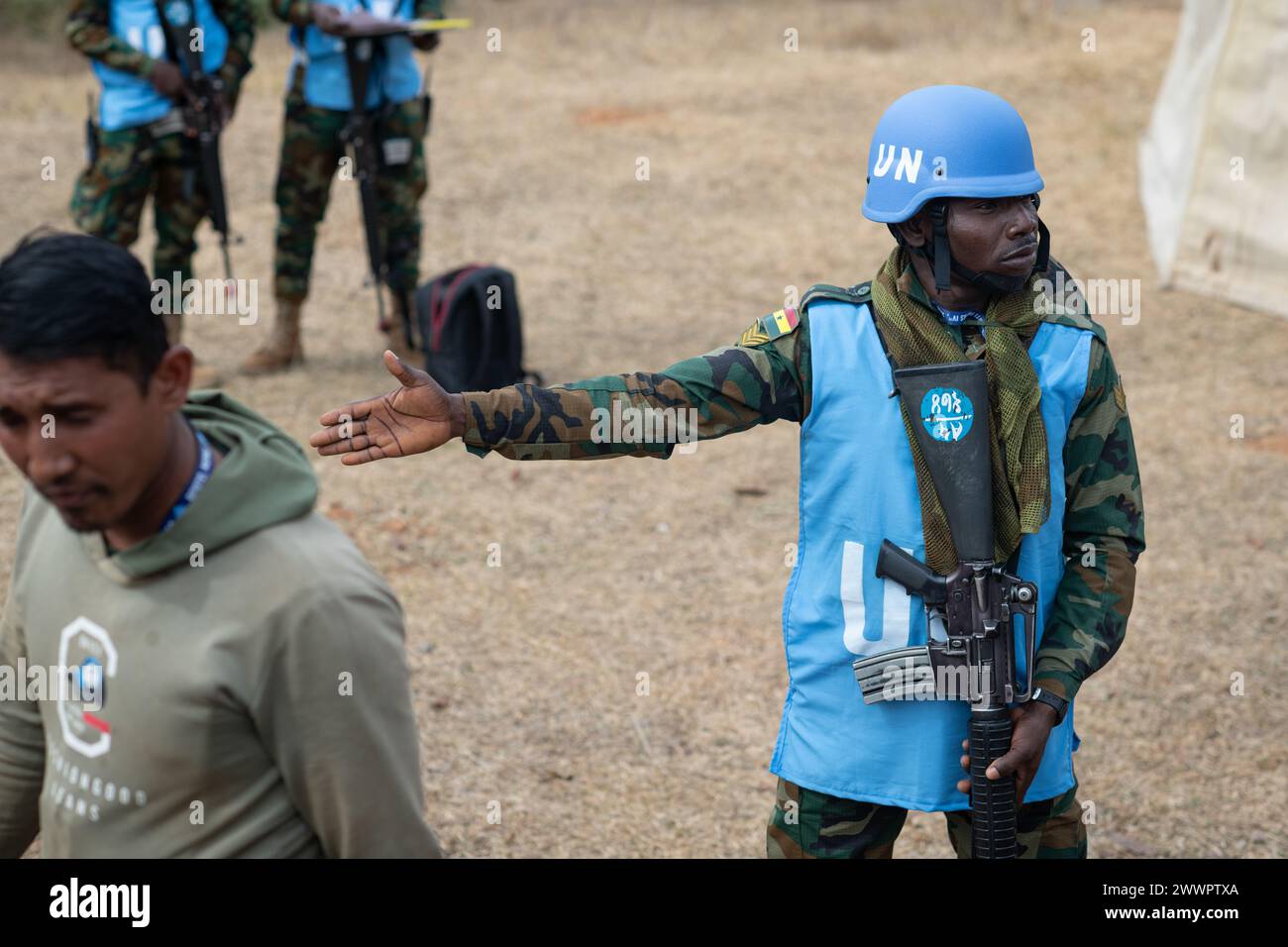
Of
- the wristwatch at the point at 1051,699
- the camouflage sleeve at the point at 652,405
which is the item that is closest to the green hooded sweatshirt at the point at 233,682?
the camouflage sleeve at the point at 652,405

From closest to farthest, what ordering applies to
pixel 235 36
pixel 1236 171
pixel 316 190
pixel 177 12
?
pixel 177 12 → pixel 235 36 → pixel 316 190 → pixel 1236 171

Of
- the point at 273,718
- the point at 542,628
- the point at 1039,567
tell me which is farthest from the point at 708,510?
the point at 273,718

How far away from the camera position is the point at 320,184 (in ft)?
25.2

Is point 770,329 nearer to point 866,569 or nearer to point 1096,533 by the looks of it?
point 866,569

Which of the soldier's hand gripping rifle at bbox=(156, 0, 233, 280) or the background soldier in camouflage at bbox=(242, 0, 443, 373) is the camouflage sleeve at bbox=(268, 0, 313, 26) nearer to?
the background soldier in camouflage at bbox=(242, 0, 443, 373)

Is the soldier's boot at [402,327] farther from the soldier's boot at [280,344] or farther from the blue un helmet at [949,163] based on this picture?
the blue un helmet at [949,163]

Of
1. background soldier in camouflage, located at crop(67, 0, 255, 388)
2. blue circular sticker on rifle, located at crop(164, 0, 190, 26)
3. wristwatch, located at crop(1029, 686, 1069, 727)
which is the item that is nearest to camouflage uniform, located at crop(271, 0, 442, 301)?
background soldier in camouflage, located at crop(67, 0, 255, 388)

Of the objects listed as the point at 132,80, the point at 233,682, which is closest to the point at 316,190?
the point at 132,80

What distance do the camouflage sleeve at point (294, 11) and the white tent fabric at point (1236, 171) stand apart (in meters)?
5.35

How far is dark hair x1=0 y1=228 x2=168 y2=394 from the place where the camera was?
5.88 ft

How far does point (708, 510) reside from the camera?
21.5 feet

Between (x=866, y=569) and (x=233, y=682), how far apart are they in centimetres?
126

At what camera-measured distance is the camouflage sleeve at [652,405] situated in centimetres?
261

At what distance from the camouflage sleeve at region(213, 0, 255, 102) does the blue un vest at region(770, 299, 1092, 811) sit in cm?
544
